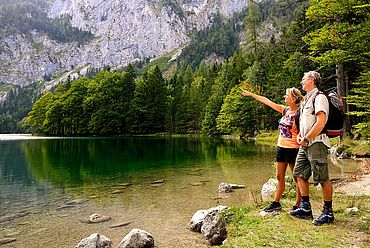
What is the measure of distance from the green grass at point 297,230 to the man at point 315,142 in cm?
32

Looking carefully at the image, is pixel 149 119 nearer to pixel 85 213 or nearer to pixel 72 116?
pixel 72 116

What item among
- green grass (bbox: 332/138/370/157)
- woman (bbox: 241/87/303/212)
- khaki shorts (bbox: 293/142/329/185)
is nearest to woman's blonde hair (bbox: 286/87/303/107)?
woman (bbox: 241/87/303/212)

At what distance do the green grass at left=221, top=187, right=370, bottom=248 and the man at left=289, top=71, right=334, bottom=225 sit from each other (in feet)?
1.05

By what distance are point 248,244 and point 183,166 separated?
15.3m

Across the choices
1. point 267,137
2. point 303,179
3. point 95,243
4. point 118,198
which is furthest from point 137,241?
point 267,137

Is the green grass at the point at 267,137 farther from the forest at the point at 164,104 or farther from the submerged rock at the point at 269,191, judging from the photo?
the submerged rock at the point at 269,191

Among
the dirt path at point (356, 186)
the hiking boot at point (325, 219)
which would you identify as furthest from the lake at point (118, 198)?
the hiking boot at point (325, 219)

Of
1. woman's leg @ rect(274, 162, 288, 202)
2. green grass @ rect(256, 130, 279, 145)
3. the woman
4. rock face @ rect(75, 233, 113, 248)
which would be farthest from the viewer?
green grass @ rect(256, 130, 279, 145)

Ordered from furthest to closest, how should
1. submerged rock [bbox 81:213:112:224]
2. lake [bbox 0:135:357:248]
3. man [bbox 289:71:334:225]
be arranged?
submerged rock [bbox 81:213:112:224] → lake [bbox 0:135:357:248] → man [bbox 289:71:334:225]

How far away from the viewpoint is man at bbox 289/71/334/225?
5.40 m

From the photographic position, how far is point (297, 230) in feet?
→ 17.7

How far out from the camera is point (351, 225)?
219 inches

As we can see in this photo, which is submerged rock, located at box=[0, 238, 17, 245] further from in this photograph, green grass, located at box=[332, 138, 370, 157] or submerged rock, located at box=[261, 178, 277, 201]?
green grass, located at box=[332, 138, 370, 157]

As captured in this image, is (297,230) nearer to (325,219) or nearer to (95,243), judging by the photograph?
(325,219)
